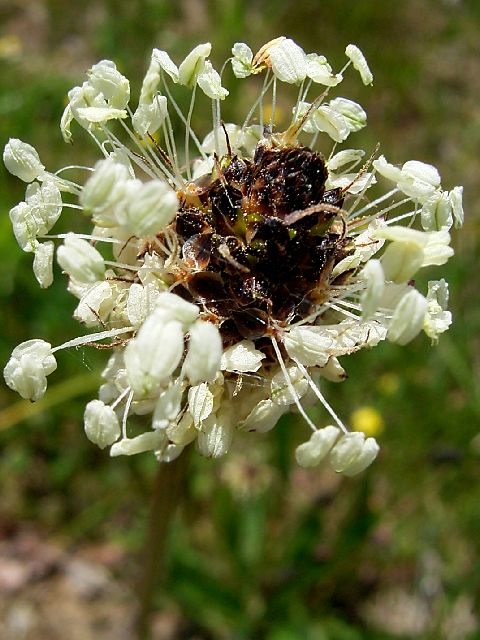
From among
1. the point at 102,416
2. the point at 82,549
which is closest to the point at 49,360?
the point at 102,416

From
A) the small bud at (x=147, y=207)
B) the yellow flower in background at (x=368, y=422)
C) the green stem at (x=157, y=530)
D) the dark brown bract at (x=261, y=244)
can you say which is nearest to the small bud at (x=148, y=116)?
the dark brown bract at (x=261, y=244)

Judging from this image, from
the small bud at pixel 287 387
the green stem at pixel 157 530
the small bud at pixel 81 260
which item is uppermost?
the small bud at pixel 81 260

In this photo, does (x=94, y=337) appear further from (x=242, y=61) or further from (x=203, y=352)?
(x=242, y=61)

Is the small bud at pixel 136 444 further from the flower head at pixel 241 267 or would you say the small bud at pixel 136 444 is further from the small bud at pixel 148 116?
the small bud at pixel 148 116

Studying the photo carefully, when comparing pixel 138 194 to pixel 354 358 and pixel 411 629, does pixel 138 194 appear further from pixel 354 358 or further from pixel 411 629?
pixel 411 629

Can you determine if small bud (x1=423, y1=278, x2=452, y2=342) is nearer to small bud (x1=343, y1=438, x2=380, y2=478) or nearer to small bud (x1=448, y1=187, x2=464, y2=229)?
small bud (x1=448, y1=187, x2=464, y2=229)
